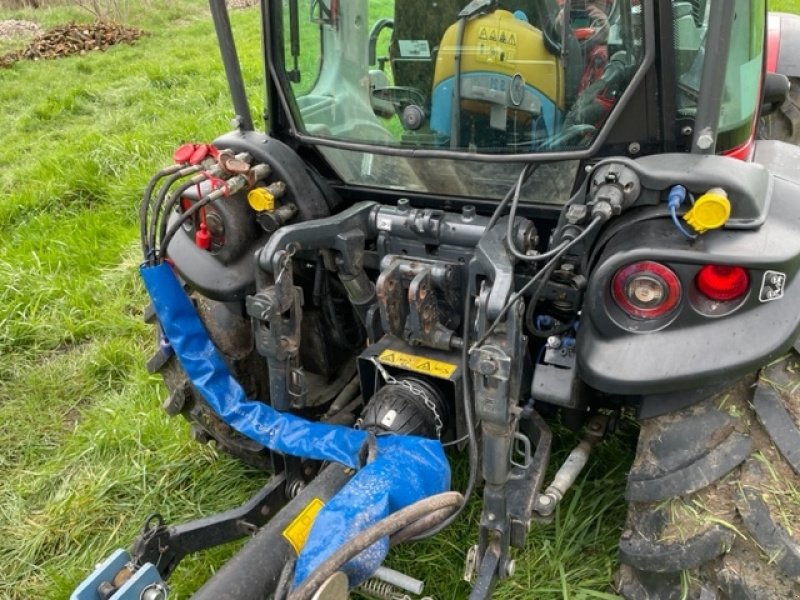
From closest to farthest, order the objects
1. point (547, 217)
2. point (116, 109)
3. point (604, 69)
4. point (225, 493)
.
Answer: point (604, 69), point (547, 217), point (225, 493), point (116, 109)

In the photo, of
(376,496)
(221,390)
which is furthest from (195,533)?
(376,496)

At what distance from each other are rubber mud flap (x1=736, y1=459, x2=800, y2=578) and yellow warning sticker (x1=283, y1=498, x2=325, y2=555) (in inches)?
41.7

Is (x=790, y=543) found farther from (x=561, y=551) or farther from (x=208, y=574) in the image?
(x=208, y=574)

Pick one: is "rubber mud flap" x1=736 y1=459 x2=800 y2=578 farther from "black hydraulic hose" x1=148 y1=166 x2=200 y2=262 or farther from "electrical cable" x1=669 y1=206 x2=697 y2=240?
"black hydraulic hose" x1=148 y1=166 x2=200 y2=262

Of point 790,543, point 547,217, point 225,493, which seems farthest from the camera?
point 225,493

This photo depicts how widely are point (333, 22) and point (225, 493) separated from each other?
1.82 m

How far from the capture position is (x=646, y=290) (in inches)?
73.2

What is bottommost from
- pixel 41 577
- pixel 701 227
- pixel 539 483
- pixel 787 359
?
pixel 41 577

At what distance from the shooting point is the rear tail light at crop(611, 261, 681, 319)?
6.00 ft

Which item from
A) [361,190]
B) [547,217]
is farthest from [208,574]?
[547,217]

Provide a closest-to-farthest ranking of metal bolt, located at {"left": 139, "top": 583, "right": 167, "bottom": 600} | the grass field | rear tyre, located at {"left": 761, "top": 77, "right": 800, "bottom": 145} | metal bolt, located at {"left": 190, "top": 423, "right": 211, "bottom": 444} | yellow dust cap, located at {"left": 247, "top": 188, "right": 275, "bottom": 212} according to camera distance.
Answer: metal bolt, located at {"left": 139, "top": 583, "right": 167, "bottom": 600}
yellow dust cap, located at {"left": 247, "top": 188, "right": 275, "bottom": 212}
the grass field
metal bolt, located at {"left": 190, "top": 423, "right": 211, "bottom": 444}
rear tyre, located at {"left": 761, "top": 77, "right": 800, "bottom": 145}

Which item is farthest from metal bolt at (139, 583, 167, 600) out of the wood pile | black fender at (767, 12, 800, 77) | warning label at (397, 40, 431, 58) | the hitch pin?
the wood pile

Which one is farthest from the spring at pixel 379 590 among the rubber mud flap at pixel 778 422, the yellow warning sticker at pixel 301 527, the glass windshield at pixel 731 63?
the glass windshield at pixel 731 63

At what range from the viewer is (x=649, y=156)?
201 centimetres
